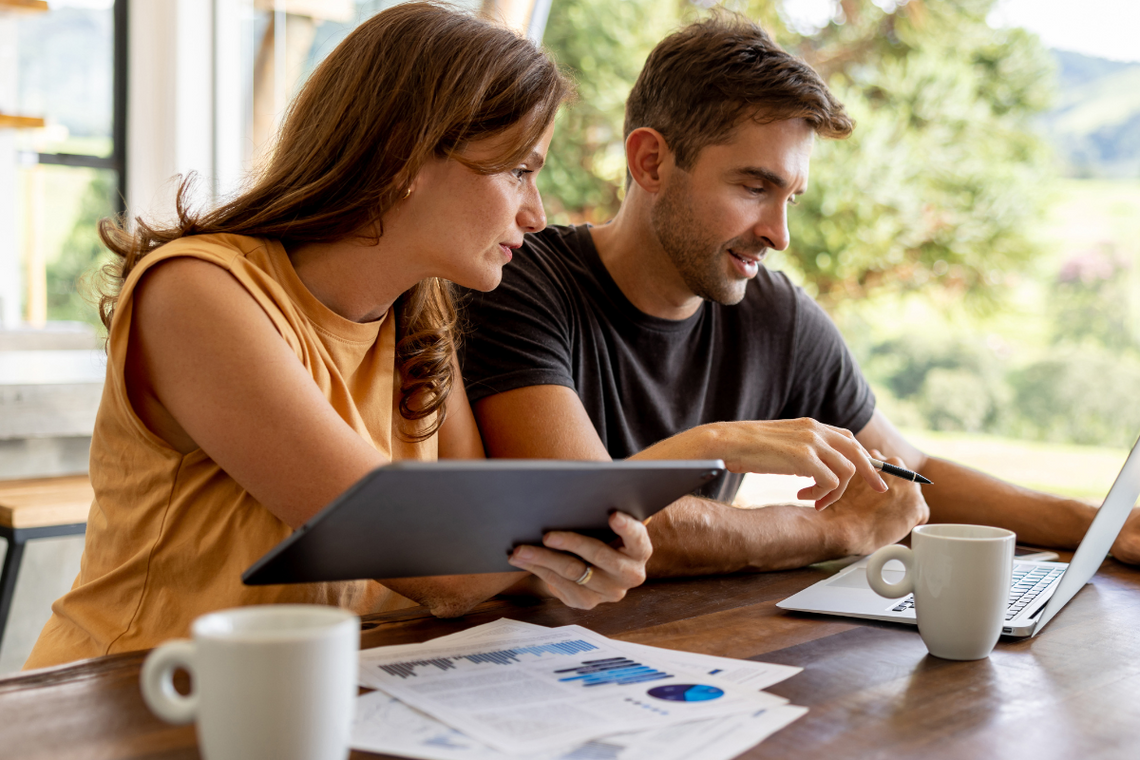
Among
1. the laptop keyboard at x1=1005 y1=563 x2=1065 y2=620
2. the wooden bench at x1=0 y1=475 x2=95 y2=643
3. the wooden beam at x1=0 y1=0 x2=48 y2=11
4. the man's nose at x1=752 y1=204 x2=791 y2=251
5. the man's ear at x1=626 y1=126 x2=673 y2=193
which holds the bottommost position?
the wooden bench at x1=0 y1=475 x2=95 y2=643

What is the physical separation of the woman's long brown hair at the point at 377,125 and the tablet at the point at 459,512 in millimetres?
450

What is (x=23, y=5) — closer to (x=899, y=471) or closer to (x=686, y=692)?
(x=899, y=471)

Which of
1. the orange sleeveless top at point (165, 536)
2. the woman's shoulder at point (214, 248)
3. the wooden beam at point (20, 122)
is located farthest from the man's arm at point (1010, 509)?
the wooden beam at point (20, 122)

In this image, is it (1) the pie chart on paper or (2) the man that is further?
(2) the man

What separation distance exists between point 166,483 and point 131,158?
4.29m

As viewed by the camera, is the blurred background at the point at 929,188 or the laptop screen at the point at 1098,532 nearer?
the laptop screen at the point at 1098,532

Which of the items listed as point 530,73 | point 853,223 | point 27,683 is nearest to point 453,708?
point 27,683

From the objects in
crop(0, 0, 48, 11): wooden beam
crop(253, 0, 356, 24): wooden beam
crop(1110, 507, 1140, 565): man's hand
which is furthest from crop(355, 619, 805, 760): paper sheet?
crop(253, 0, 356, 24): wooden beam

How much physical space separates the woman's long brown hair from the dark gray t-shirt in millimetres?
347

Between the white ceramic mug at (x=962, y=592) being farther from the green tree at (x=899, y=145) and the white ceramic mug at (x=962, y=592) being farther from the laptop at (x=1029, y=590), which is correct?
the green tree at (x=899, y=145)

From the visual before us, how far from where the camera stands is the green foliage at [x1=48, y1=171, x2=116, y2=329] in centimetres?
493

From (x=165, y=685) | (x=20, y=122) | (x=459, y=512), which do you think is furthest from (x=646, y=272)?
(x=20, y=122)

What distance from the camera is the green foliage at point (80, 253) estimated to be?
4926 millimetres

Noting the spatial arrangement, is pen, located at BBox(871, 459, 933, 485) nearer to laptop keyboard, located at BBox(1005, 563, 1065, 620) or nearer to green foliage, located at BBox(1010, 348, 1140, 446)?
laptop keyboard, located at BBox(1005, 563, 1065, 620)
